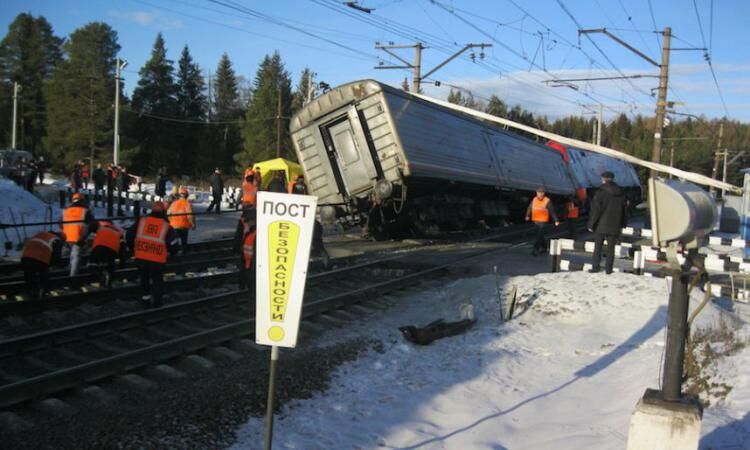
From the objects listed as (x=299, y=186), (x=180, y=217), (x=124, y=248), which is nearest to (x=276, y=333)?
(x=124, y=248)

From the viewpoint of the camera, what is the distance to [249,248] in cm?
902

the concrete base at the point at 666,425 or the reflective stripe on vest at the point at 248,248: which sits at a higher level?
the reflective stripe on vest at the point at 248,248

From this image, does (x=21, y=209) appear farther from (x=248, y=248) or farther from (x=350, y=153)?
(x=248, y=248)

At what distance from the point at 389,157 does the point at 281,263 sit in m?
11.2

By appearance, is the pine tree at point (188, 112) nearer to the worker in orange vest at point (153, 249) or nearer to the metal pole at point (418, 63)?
the metal pole at point (418, 63)

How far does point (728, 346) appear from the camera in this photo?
6.83 m

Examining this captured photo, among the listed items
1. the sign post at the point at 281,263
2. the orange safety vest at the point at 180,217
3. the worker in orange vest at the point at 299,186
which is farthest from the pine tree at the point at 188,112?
the sign post at the point at 281,263

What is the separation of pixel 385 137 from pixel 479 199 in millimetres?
6681

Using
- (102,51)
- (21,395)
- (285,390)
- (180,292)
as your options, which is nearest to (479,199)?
(180,292)

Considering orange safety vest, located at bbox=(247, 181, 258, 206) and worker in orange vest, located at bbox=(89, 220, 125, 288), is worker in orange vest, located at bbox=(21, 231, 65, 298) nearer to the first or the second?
worker in orange vest, located at bbox=(89, 220, 125, 288)

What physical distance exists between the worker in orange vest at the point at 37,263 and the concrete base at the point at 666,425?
7857 mm

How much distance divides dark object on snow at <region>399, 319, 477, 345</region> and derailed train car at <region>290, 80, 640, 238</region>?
668 centimetres

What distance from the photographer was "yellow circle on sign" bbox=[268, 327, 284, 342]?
391 centimetres

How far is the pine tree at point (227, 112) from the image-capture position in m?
74.0
